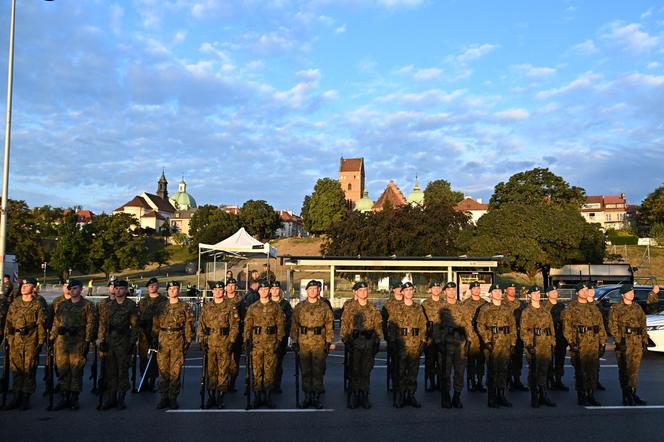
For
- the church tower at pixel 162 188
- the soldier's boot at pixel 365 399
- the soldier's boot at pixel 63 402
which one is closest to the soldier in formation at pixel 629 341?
the soldier's boot at pixel 365 399

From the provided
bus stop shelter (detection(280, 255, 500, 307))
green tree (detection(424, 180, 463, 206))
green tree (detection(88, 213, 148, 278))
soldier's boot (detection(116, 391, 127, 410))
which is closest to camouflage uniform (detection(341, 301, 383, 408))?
soldier's boot (detection(116, 391, 127, 410))

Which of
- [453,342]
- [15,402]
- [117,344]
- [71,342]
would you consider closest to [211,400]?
[117,344]

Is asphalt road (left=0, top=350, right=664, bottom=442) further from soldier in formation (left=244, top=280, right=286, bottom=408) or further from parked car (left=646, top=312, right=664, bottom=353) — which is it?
parked car (left=646, top=312, right=664, bottom=353)

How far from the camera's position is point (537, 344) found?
884 centimetres

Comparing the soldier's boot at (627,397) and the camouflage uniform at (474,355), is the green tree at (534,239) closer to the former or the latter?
the camouflage uniform at (474,355)

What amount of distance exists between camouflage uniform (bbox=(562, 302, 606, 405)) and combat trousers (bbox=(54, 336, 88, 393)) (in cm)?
787

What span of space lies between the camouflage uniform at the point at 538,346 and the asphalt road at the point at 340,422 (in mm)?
→ 298

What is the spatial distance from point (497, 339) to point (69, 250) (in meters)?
59.1

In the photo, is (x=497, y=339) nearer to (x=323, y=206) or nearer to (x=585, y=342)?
(x=585, y=342)

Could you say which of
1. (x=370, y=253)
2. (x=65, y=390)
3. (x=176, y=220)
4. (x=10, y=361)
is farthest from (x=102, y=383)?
(x=176, y=220)

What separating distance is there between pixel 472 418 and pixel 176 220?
14083cm

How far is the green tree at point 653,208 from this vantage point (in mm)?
81688

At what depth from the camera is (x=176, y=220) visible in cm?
14175

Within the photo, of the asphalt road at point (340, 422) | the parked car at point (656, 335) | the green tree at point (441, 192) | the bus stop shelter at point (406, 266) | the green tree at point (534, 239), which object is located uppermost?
the green tree at point (441, 192)
